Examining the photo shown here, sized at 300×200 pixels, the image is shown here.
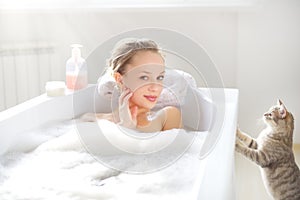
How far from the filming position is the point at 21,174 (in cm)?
129

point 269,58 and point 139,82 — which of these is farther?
point 269,58

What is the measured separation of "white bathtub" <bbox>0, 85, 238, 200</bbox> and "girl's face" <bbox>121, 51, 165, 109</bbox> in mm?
212

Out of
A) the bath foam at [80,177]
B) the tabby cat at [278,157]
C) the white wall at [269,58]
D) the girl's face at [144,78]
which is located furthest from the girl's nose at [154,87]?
the white wall at [269,58]

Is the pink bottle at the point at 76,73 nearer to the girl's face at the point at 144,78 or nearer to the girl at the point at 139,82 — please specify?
the girl at the point at 139,82

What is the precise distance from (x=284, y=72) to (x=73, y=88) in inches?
40.8

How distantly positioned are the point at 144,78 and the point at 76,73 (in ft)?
2.20

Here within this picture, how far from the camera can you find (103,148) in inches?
57.0

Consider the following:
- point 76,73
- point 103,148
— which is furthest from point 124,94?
point 76,73

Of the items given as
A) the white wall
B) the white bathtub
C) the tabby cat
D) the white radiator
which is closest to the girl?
the white bathtub

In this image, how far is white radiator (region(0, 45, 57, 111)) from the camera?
7.77 feet

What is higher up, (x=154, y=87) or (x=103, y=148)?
(x=154, y=87)

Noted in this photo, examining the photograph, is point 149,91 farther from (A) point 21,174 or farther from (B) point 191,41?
(B) point 191,41

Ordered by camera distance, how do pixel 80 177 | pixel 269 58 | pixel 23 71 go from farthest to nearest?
pixel 23 71 → pixel 269 58 → pixel 80 177

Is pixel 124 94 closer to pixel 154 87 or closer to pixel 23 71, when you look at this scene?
pixel 154 87
